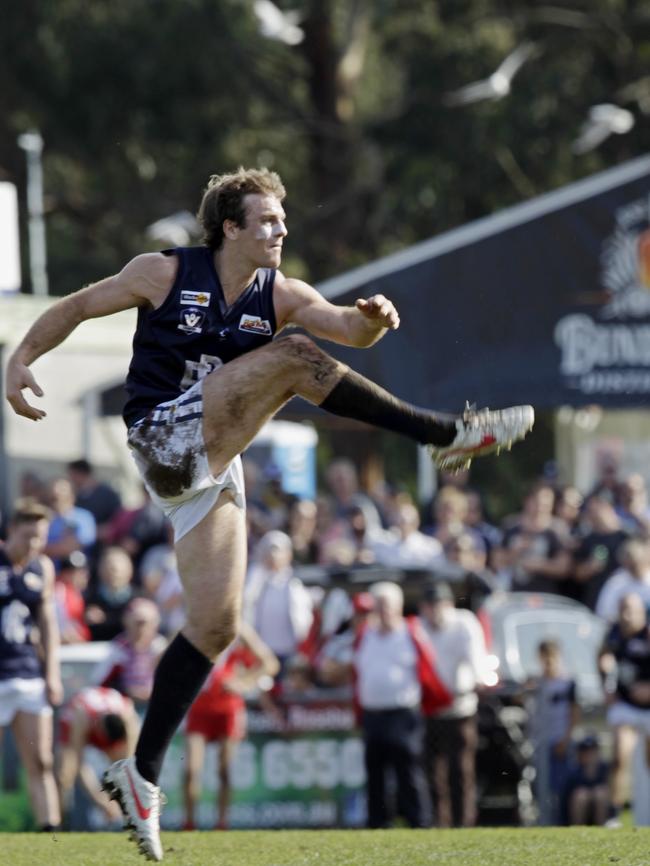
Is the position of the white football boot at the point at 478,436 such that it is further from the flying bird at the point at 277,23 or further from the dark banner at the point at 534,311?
the flying bird at the point at 277,23

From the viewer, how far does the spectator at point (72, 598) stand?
13.5m

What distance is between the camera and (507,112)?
27.7 m

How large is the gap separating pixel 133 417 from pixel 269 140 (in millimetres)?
25200

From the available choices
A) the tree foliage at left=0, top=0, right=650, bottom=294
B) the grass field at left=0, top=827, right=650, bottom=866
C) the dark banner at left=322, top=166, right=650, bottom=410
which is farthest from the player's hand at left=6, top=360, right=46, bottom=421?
the tree foliage at left=0, top=0, right=650, bottom=294

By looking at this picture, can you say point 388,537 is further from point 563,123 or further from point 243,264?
point 563,123

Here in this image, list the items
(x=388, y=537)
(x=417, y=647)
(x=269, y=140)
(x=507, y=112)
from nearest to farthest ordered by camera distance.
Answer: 1. (x=417, y=647)
2. (x=388, y=537)
3. (x=507, y=112)
4. (x=269, y=140)

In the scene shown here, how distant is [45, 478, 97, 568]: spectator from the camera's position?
561 inches

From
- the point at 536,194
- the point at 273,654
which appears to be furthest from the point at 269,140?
the point at 273,654

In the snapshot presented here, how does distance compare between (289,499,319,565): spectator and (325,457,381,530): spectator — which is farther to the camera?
(325,457,381,530): spectator

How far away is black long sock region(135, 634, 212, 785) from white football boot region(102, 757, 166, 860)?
0.05 metres

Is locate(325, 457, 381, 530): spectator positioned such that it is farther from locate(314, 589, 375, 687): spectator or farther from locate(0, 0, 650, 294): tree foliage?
locate(0, 0, 650, 294): tree foliage

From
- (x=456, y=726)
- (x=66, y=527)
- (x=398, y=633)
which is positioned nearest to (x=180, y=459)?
(x=398, y=633)

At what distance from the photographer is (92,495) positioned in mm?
15961

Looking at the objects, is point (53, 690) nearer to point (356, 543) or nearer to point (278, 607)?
point (278, 607)
